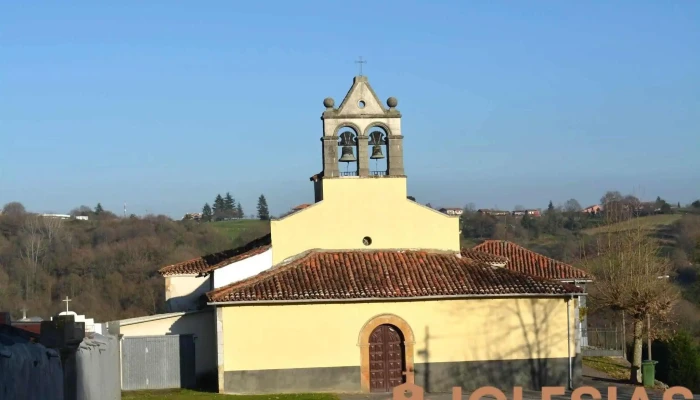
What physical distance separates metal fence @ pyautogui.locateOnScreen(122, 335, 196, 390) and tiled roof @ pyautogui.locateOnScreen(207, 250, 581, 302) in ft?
10.4

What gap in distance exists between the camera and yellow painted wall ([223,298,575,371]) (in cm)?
2445

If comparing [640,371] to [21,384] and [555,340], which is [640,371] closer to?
[555,340]

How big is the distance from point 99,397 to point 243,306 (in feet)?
27.0

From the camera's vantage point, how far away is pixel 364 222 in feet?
89.6

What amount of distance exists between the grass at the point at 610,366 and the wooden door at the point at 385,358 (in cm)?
739

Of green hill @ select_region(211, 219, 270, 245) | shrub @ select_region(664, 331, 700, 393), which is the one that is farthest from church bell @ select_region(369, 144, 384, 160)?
green hill @ select_region(211, 219, 270, 245)

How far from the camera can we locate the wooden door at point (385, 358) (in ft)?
81.5

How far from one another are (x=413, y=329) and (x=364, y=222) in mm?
3870

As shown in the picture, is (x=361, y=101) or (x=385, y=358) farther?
(x=361, y=101)

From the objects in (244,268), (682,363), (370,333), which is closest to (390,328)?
(370,333)

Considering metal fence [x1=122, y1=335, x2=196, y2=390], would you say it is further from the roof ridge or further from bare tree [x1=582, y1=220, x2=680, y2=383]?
bare tree [x1=582, y1=220, x2=680, y2=383]

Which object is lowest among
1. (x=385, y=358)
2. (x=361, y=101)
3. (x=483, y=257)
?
(x=385, y=358)

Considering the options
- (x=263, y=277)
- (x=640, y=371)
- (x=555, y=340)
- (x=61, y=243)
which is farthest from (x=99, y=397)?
(x=61, y=243)

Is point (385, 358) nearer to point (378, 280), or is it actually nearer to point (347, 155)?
point (378, 280)
